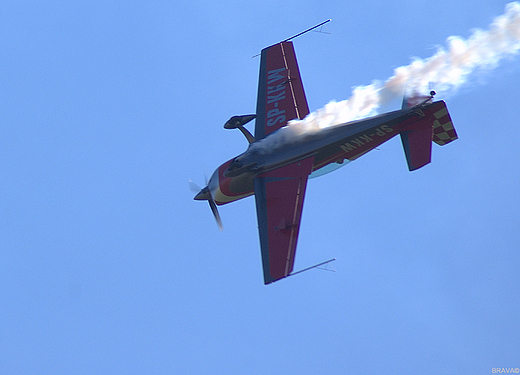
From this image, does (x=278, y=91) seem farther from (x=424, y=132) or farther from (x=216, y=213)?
(x=424, y=132)

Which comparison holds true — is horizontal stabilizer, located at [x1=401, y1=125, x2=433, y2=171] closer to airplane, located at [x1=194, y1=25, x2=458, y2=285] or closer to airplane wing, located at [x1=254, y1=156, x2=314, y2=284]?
airplane, located at [x1=194, y1=25, x2=458, y2=285]

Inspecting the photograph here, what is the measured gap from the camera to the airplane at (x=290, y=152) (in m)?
25.6

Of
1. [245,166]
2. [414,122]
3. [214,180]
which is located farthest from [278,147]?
[414,122]

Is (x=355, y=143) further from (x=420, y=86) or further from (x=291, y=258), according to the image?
(x=291, y=258)

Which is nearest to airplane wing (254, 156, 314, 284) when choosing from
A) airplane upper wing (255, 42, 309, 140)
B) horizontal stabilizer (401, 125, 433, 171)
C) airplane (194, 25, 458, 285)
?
airplane (194, 25, 458, 285)

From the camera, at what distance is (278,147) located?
26938 mm

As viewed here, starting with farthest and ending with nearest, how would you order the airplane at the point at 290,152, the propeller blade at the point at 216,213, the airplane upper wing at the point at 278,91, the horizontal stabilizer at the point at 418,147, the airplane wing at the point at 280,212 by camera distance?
1. the propeller blade at the point at 216,213
2. the airplane upper wing at the point at 278,91
3. the airplane at the point at 290,152
4. the horizontal stabilizer at the point at 418,147
5. the airplane wing at the point at 280,212

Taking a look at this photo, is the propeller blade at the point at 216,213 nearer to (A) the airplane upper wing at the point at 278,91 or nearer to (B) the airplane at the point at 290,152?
(B) the airplane at the point at 290,152

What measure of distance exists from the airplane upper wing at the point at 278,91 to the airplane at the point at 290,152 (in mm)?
42

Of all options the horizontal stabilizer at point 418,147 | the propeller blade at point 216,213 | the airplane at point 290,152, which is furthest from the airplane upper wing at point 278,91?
the horizontal stabilizer at point 418,147

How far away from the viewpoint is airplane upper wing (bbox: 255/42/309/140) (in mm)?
28266

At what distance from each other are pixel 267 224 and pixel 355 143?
4424 millimetres

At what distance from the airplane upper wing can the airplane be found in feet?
0.14

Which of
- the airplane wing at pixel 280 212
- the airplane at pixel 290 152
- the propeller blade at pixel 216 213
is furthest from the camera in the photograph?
the propeller blade at pixel 216 213
